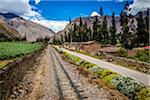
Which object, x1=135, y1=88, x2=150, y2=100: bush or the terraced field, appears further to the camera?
the terraced field

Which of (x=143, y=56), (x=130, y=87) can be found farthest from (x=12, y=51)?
(x=130, y=87)

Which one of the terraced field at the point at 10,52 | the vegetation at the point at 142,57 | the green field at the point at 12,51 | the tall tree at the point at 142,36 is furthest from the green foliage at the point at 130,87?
the tall tree at the point at 142,36

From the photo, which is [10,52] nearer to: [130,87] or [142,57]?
[142,57]

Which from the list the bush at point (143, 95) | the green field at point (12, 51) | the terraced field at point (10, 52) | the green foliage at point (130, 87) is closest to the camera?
the bush at point (143, 95)

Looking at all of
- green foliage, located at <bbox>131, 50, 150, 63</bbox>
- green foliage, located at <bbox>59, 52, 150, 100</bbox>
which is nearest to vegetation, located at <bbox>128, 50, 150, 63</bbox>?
green foliage, located at <bbox>131, 50, 150, 63</bbox>

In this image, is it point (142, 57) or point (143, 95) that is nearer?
point (143, 95)

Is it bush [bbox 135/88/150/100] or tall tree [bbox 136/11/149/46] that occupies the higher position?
tall tree [bbox 136/11/149/46]

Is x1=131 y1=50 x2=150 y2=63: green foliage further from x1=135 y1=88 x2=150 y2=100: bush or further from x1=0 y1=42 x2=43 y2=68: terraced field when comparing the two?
x1=135 y1=88 x2=150 y2=100: bush

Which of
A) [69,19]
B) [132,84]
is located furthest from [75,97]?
[69,19]

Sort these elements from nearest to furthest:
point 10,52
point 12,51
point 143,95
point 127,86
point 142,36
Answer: point 143,95 < point 127,86 < point 10,52 < point 12,51 < point 142,36

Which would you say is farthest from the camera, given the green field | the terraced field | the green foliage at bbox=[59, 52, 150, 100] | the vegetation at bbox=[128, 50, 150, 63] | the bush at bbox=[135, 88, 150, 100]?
the green field

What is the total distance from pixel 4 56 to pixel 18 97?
26.2m

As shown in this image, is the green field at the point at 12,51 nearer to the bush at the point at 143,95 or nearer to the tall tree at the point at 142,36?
the bush at the point at 143,95

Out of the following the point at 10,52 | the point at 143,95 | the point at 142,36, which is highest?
the point at 142,36
